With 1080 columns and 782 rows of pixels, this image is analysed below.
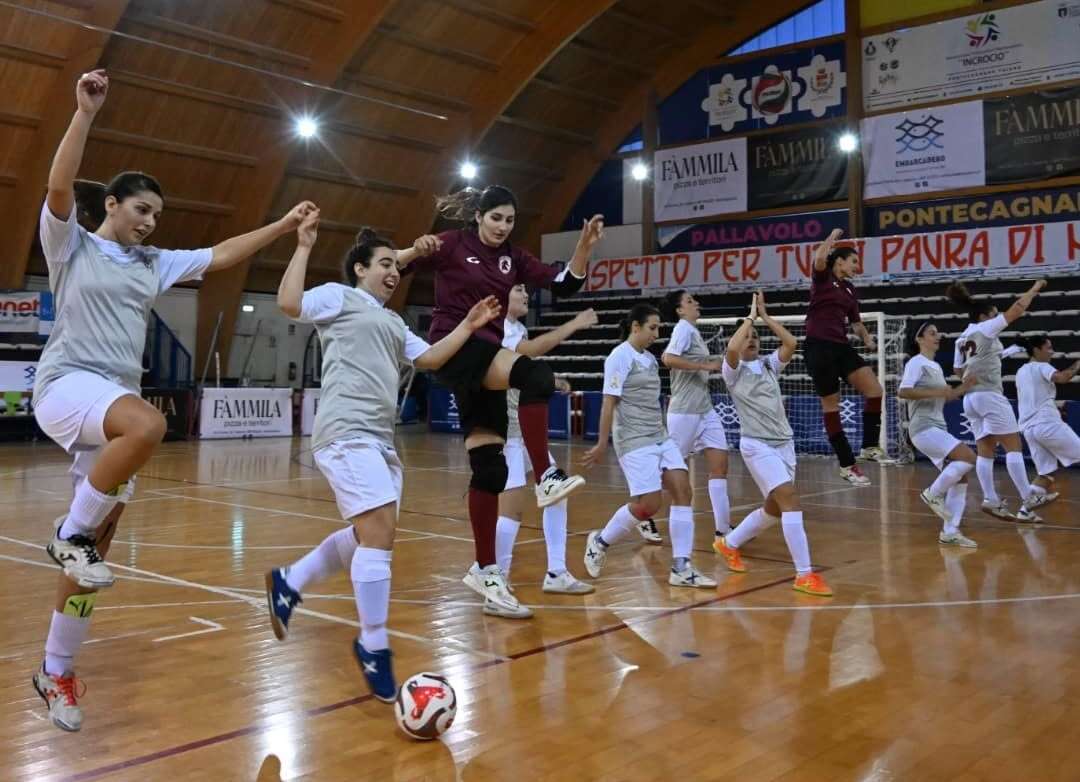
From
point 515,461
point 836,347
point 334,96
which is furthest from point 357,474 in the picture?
point 334,96

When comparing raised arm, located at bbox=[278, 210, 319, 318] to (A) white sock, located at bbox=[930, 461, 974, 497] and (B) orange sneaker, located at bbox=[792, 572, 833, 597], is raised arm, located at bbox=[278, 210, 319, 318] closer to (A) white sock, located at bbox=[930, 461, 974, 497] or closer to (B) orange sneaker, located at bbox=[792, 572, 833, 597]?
(B) orange sneaker, located at bbox=[792, 572, 833, 597]

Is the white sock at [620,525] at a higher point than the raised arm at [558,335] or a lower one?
lower

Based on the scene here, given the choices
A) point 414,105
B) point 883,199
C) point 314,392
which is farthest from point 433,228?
point 883,199

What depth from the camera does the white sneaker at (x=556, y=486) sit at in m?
4.39

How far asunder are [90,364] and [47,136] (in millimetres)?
16610

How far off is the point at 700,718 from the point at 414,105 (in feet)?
62.9

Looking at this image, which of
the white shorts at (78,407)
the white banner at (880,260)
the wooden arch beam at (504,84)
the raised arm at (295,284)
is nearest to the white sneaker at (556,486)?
the raised arm at (295,284)

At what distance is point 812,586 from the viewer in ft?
17.5

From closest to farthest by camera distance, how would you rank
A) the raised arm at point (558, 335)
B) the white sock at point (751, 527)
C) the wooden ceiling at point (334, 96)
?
the raised arm at point (558, 335)
the white sock at point (751, 527)
the wooden ceiling at point (334, 96)

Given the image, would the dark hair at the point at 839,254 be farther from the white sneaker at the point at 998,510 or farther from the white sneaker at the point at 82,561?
the white sneaker at the point at 82,561

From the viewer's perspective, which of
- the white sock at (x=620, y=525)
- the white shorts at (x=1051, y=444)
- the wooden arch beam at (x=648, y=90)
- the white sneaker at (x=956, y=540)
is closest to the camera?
the white sock at (x=620, y=525)

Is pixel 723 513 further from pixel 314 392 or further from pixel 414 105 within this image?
pixel 414 105

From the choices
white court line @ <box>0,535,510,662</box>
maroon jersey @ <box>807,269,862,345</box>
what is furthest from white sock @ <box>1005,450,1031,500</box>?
white court line @ <box>0,535,510,662</box>

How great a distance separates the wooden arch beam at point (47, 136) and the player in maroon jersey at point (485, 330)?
1372cm
